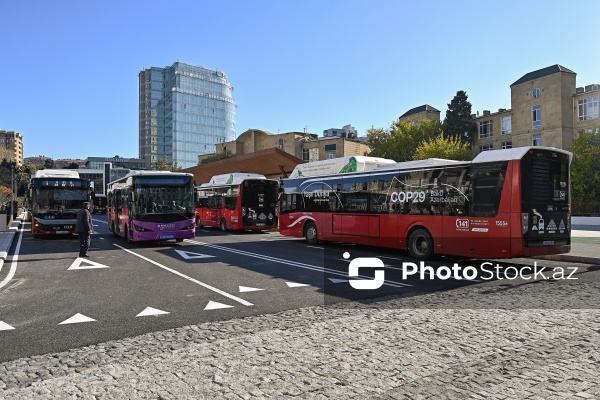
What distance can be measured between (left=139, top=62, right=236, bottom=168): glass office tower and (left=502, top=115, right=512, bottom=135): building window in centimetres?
10426

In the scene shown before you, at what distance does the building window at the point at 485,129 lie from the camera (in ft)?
185

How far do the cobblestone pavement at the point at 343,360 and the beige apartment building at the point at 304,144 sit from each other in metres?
55.3

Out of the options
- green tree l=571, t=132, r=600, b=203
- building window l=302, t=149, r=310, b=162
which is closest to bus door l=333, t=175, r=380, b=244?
Result: green tree l=571, t=132, r=600, b=203

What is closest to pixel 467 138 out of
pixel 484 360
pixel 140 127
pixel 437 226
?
pixel 437 226

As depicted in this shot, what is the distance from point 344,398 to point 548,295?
6.21 metres

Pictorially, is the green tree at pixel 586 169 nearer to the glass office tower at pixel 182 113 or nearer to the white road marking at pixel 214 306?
the white road marking at pixel 214 306

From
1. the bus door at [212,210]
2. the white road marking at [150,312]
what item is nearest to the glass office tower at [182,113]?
the bus door at [212,210]

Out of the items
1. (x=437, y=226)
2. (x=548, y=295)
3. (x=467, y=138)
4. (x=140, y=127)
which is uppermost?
(x=140, y=127)

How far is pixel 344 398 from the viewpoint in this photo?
3887 mm

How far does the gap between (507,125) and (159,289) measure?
53479mm

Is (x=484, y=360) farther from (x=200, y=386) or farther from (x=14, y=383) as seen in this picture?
(x=14, y=383)

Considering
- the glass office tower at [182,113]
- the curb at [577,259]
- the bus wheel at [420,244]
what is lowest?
the curb at [577,259]

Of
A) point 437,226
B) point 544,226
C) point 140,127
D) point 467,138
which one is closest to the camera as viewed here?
point 544,226

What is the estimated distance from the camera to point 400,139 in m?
51.5
